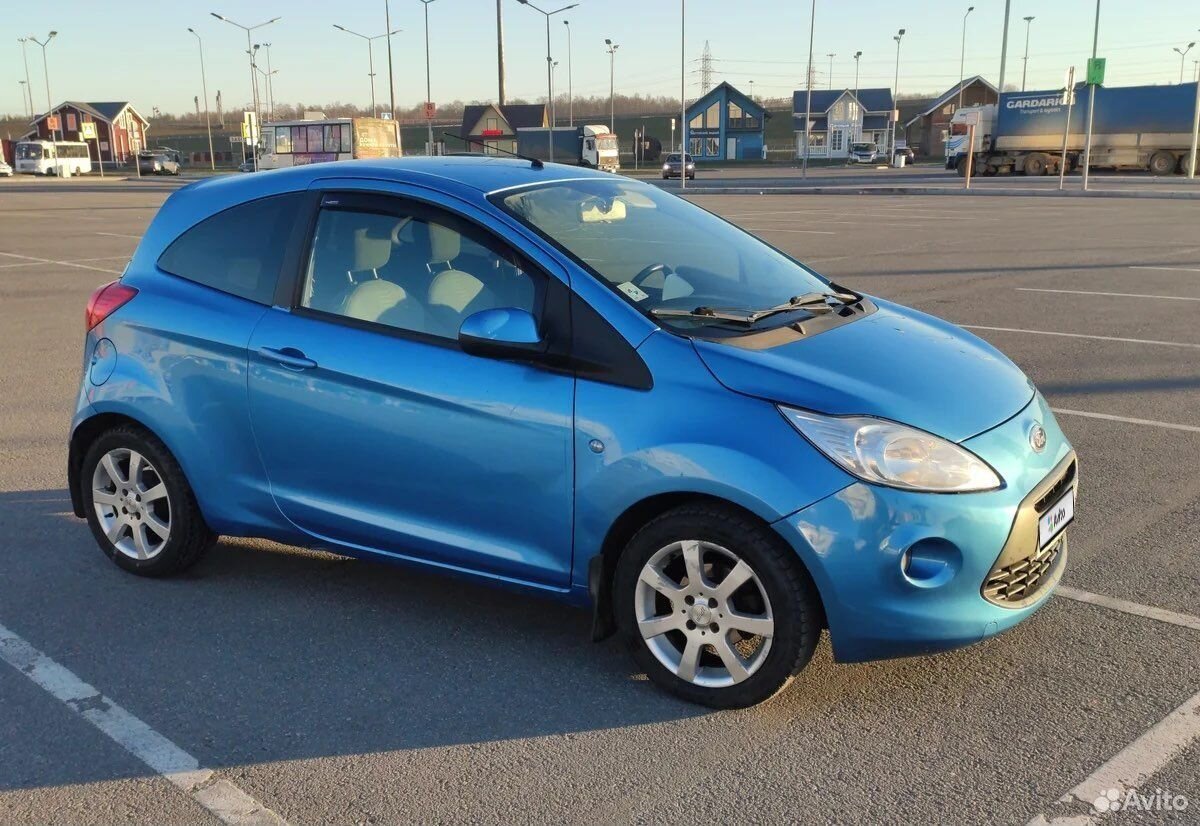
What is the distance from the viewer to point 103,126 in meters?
99.7

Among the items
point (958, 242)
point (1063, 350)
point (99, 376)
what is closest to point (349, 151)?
point (958, 242)

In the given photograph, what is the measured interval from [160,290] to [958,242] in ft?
53.3

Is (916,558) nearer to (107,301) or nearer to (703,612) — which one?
(703,612)

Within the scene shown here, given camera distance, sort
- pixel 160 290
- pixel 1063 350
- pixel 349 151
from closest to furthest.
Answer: pixel 160 290
pixel 1063 350
pixel 349 151

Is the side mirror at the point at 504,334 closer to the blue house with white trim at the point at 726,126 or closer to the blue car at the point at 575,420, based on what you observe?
the blue car at the point at 575,420

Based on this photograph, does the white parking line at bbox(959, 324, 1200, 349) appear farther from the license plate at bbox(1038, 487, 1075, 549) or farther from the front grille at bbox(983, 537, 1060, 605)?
the front grille at bbox(983, 537, 1060, 605)

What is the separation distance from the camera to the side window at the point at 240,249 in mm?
4328

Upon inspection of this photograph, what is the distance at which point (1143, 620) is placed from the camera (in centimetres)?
412

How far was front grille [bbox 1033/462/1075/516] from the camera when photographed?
3.49 m

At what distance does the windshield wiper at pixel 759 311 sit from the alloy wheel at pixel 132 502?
2.25 m

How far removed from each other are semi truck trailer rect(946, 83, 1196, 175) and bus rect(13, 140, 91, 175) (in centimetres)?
5466

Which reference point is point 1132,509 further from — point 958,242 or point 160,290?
point 958,242

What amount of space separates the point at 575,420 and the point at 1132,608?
91.2 inches

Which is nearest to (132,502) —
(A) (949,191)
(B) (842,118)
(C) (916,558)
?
(C) (916,558)
